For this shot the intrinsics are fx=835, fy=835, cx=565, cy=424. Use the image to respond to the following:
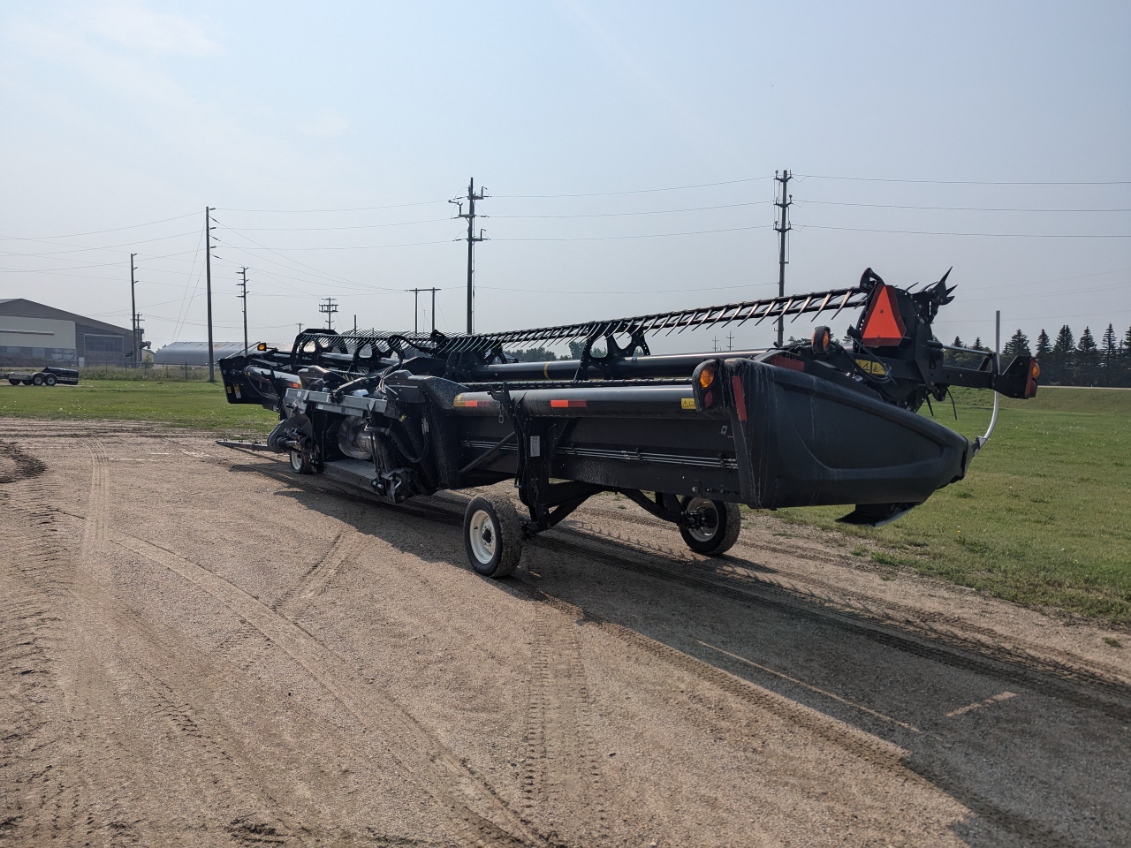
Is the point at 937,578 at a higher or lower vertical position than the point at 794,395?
lower

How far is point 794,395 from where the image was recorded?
15.9 ft

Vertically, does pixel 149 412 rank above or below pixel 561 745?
above

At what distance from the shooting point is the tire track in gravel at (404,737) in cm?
320

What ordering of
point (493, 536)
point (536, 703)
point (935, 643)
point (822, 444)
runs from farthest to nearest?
point (493, 536)
point (935, 643)
point (822, 444)
point (536, 703)

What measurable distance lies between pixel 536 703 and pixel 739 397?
79.5 inches

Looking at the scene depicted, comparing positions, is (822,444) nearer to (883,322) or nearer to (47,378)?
(883,322)

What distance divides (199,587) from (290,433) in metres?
5.69

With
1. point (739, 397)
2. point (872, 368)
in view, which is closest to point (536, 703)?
point (739, 397)

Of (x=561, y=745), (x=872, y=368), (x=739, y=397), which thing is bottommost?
(x=561, y=745)

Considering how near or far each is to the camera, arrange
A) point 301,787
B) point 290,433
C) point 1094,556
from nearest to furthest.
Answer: point 301,787 → point 1094,556 → point 290,433

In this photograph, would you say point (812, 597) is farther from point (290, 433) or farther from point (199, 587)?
point (290, 433)

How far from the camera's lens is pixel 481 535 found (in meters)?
7.11

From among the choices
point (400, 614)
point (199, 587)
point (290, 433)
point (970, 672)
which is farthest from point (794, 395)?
point (290, 433)

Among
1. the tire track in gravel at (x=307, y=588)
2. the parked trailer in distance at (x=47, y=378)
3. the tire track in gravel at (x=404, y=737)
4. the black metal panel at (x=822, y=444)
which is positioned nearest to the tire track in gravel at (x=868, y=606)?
the black metal panel at (x=822, y=444)
